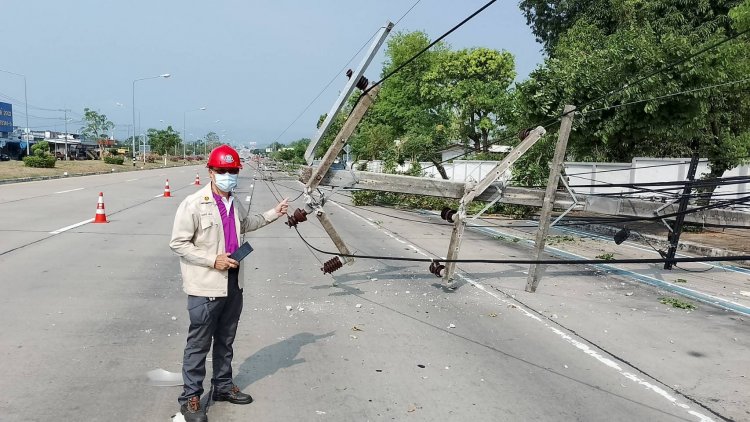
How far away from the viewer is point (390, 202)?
83.4ft

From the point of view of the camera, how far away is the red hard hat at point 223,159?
166 inches


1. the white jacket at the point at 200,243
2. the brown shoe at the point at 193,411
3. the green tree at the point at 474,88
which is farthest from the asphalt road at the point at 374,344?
the green tree at the point at 474,88

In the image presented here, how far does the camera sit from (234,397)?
453 centimetres

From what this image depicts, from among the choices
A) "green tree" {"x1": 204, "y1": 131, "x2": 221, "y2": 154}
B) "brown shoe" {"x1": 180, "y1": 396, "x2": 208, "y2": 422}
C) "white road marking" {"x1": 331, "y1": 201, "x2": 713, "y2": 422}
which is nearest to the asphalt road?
"white road marking" {"x1": 331, "y1": 201, "x2": 713, "y2": 422}

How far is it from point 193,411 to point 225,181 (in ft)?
5.50

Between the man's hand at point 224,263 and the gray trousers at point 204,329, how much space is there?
17 centimetres

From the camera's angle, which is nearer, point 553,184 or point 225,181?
point 225,181

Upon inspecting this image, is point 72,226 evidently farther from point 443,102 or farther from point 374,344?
point 443,102

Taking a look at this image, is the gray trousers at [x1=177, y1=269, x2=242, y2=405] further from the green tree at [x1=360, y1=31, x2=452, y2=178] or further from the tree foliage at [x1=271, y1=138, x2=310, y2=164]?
the tree foliage at [x1=271, y1=138, x2=310, y2=164]

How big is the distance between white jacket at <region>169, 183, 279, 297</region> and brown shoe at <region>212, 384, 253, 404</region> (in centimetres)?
90

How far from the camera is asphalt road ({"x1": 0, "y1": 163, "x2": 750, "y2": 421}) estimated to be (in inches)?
183

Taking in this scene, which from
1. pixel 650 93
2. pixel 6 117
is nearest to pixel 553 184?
pixel 650 93

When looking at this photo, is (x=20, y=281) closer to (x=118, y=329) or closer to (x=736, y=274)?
(x=118, y=329)

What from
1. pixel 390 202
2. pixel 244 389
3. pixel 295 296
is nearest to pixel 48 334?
pixel 244 389
